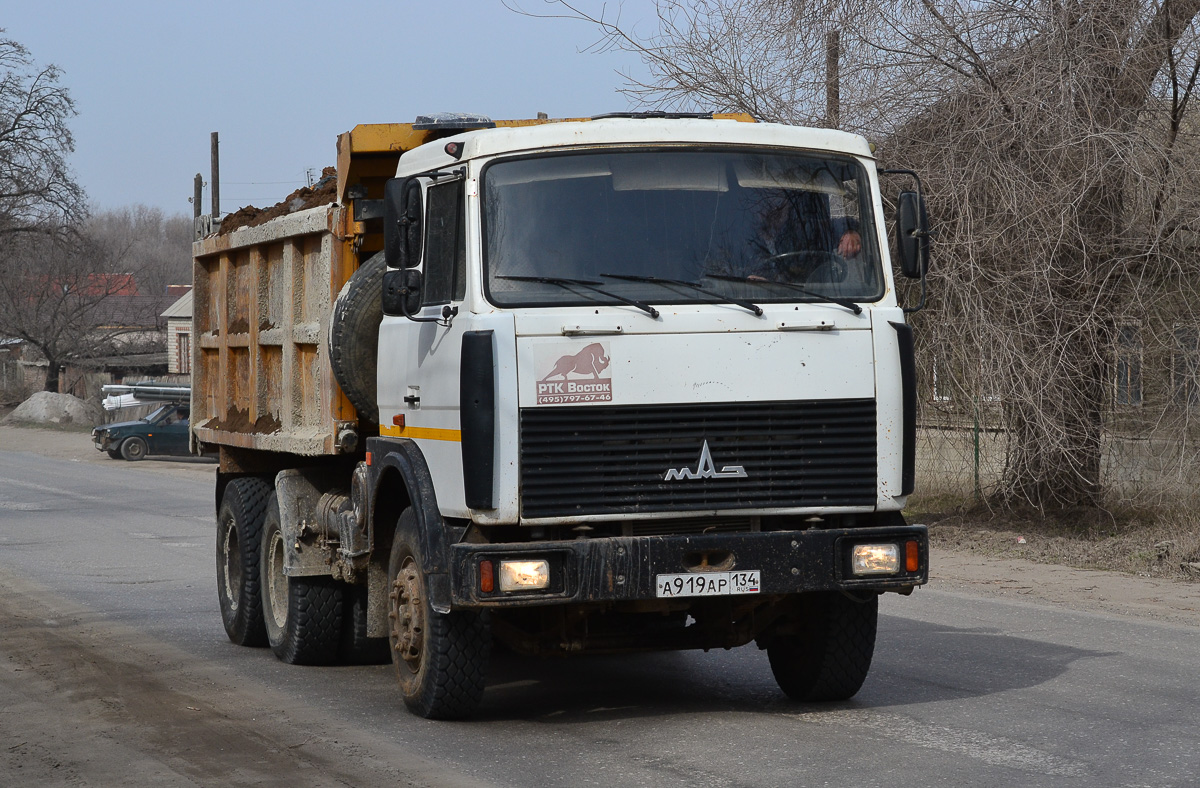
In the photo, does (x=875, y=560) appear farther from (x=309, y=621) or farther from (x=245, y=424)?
(x=245, y=424)

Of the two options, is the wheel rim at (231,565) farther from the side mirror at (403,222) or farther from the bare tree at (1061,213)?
the bare tree at (1061,213)

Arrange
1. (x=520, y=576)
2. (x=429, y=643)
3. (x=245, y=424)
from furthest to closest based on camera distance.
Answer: (x=245, y=424), (x=429, y=643), (x=520, y=576)

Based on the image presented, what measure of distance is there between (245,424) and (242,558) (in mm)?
882

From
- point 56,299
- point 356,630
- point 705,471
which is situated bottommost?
point 356,630

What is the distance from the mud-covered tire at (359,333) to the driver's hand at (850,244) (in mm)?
2396

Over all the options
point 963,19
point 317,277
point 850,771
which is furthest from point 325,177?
point 963,19

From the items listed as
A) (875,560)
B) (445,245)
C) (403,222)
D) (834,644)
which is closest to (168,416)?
(403,222)

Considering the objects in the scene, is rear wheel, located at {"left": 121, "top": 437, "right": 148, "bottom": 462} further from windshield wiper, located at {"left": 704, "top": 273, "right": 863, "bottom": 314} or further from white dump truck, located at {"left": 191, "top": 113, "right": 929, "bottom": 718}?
windshield wiper, located at {"left": 704, "top": 273, "right": 863, "bottom": 314}

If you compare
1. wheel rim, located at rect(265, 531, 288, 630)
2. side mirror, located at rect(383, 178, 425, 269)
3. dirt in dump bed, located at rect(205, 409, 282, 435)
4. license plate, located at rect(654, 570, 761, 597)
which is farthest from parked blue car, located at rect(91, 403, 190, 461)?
license plate, located at rect(654, 570, 761, 597)

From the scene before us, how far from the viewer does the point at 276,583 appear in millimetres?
9211

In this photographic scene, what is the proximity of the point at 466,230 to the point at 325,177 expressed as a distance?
9.71 ft

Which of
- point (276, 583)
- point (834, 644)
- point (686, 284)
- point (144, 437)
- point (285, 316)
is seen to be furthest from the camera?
point (144, 437)

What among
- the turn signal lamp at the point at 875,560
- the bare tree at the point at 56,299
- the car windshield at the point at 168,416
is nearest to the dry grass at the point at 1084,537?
the turn signal lamp at the point at 875,560

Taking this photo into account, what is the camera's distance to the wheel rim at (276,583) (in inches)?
358
